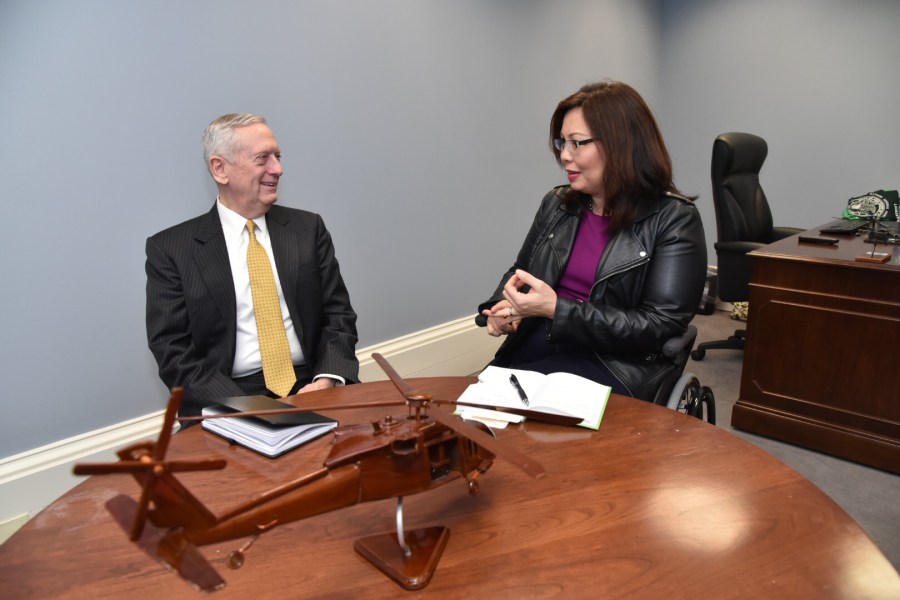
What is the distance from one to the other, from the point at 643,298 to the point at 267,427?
1.17 metres

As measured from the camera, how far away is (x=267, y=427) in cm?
123

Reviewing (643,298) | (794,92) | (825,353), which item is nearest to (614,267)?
(643,298)

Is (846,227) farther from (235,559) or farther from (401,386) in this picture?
(235,559)

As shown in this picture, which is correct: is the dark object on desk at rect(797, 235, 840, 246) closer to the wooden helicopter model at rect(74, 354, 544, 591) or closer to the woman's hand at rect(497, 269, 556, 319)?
the woman's hand at rect(497, 269, 556, 319)

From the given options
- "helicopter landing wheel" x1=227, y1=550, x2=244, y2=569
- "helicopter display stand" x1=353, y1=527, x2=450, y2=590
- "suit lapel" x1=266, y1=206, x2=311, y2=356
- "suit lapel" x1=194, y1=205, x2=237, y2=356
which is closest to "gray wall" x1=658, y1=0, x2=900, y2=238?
"suit lapel" x1=266, y1=206, x2=311, y2=356

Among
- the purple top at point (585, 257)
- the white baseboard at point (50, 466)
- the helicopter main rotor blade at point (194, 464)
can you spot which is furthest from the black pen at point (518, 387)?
the white baseboard at point (50, 466)

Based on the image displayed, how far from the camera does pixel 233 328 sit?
73.5 inches

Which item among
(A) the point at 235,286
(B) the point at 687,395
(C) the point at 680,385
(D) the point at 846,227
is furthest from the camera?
(D) the point at 846,227

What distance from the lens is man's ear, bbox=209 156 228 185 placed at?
189 cm

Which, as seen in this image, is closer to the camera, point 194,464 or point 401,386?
point 194,464

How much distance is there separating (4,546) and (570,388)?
110 centimetres

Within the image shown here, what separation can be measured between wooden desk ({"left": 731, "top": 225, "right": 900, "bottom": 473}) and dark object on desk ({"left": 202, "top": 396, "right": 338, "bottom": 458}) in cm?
215

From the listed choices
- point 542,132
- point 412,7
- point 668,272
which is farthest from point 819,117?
point 668,272

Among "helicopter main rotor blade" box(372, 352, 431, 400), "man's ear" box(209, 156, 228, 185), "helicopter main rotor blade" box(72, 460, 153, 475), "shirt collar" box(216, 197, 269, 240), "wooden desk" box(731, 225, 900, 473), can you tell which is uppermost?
"man's ear" box(209, 156, 228, 185)
